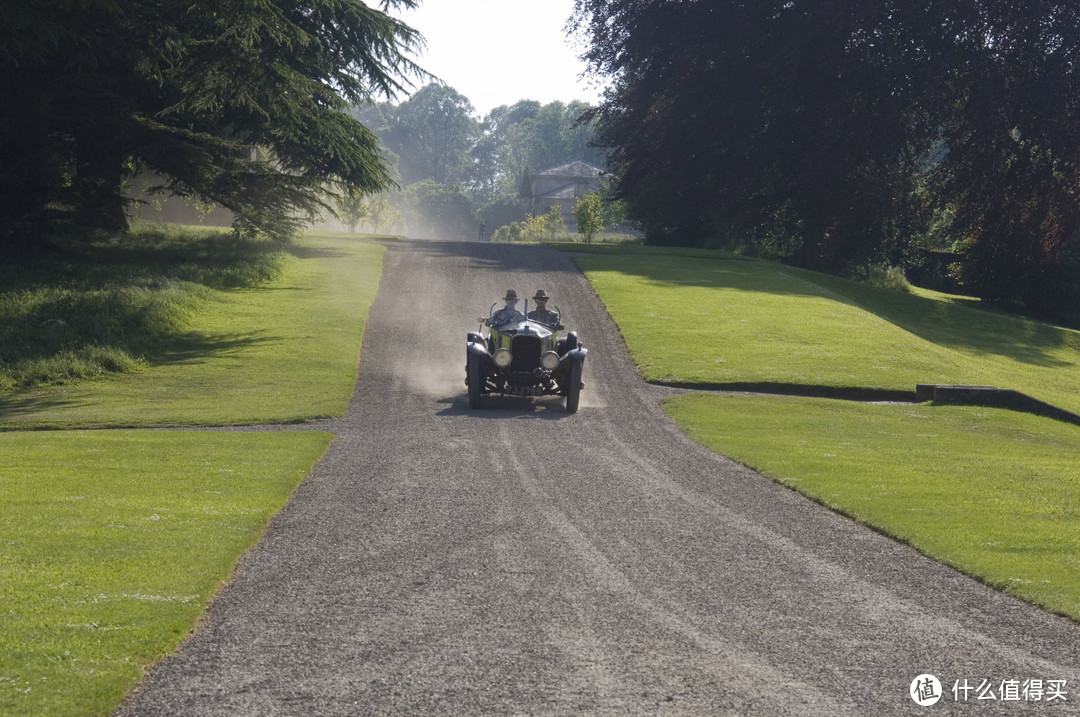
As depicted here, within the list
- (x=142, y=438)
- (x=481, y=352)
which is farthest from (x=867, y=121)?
(x=142, y=438)

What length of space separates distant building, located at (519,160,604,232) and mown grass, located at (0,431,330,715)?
10902 cm

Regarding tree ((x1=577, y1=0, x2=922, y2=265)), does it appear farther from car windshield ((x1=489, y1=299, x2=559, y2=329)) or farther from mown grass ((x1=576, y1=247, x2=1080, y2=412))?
car windshield ((x1=489, y1=299, x2=559, y2=329))

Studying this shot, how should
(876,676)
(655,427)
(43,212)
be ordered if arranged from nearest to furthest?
(876,676), (655,427), (43,212)

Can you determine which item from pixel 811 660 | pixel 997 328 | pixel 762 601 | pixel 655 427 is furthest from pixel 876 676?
pixel 997 328

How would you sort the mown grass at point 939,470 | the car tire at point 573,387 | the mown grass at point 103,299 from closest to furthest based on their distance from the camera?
the mown grass at point 939,470, the car tire at point 573,387, the mown grass at point 103,299

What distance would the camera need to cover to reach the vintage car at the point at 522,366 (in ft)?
59.7

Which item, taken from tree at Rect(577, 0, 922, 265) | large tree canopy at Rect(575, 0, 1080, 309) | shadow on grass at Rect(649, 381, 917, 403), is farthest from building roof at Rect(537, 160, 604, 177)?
shadow on grass at Rect(649, 381, 917, 403)

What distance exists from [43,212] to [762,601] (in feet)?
82.2

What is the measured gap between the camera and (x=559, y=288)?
33312 millimetres

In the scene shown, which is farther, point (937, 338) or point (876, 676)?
point (937, 338)

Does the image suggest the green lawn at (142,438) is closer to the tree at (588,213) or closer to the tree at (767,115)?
the tree at (767,115)

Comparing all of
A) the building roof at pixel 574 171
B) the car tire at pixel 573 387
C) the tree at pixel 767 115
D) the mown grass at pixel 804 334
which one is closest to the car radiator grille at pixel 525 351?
the car tire at pixel 573 387

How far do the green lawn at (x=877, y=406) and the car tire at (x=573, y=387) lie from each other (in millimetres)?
2087

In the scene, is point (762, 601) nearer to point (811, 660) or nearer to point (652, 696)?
point (811, 660)
